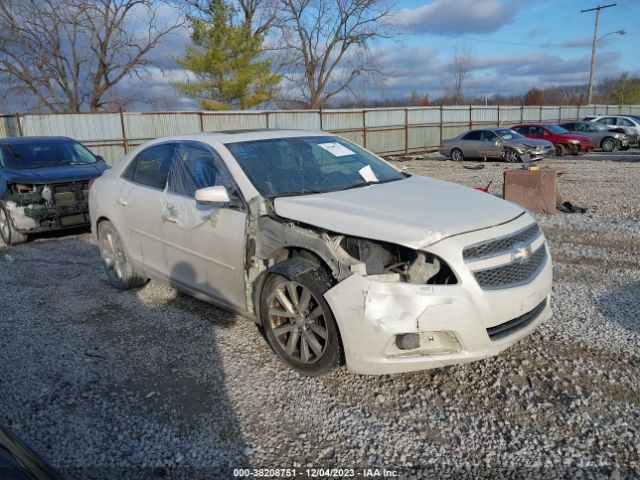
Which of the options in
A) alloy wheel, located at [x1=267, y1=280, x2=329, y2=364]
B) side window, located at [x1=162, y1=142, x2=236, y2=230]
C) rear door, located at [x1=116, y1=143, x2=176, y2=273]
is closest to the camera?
alloy wheel, located at [x1=267, y1=280, x2=329, y2=364]

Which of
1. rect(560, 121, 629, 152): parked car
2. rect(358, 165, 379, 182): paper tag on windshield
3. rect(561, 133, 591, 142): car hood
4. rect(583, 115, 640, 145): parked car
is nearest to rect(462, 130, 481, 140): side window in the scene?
rect(561, 133, 591, 142): car hood

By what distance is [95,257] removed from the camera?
6859mm

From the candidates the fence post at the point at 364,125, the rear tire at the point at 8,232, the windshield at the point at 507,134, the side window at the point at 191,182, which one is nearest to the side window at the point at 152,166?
the side window at the point at 191,182

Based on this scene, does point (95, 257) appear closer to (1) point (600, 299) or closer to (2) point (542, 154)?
(1) point (600, 299)

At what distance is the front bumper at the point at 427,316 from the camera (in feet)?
9.43

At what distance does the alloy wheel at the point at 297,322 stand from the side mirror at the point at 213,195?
769mm

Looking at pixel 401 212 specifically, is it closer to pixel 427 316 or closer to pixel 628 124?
Answer: pixel 427 316

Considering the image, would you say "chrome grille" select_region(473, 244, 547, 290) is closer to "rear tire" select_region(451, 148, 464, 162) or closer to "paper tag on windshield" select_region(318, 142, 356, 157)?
"paper tag on windshield" select_region(318, 142, 356, 157)

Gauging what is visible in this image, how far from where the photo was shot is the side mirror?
3.61 m

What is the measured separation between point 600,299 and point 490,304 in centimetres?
237

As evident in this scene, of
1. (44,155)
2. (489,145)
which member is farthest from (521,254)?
(489,145)

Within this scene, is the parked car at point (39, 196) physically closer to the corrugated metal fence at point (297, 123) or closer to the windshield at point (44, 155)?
the windshield at point (44, 155)

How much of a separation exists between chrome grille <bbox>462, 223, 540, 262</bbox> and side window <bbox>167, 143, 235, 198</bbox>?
1813mm

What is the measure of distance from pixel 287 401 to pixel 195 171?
2.08 m
